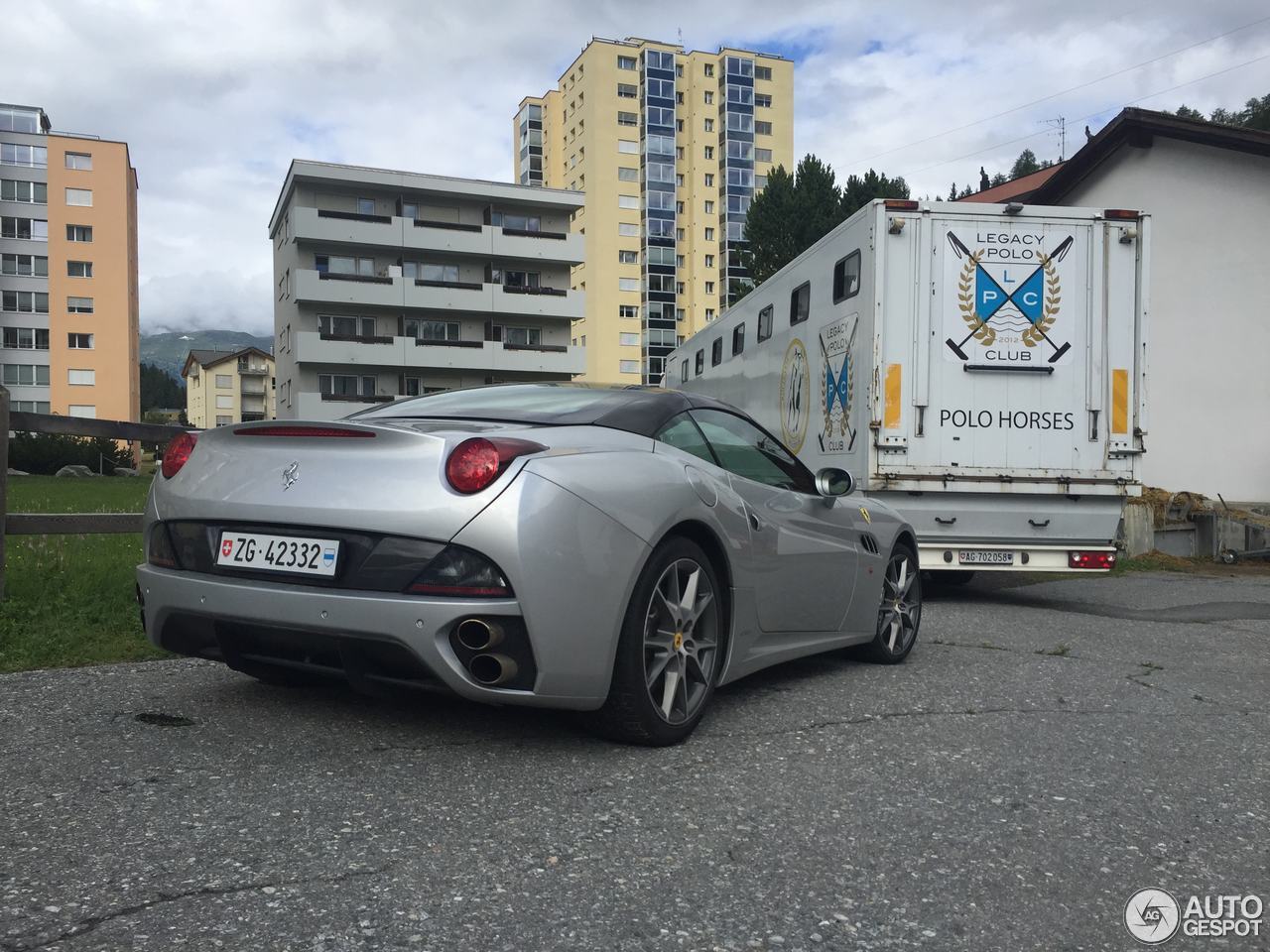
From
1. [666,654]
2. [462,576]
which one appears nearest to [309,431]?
[462,576]

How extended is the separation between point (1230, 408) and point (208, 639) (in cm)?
1860

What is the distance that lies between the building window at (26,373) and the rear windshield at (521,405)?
76.4 meters

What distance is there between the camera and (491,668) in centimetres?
329

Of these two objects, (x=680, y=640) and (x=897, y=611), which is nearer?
(x=680, y=640)

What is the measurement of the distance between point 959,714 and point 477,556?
90.7 inches

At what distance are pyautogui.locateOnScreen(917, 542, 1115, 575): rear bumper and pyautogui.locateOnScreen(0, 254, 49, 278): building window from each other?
248 ft

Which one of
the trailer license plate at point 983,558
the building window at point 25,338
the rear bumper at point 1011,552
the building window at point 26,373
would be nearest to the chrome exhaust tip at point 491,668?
the rear bumper at point 1011,552

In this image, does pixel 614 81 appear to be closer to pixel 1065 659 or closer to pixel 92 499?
pixel 92 499

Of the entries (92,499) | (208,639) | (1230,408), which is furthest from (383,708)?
(1230,408)

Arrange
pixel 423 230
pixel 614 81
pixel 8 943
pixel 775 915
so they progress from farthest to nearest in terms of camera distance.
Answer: pixel 614 81 < pixel 423 230 < pixel 775 915 < pixel 8 943

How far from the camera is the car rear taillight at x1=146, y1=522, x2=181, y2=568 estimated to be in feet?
12.3

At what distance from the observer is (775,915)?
2447 mm

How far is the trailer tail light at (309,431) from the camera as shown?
11.6ft

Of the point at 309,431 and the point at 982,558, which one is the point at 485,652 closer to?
the point at 309,431
